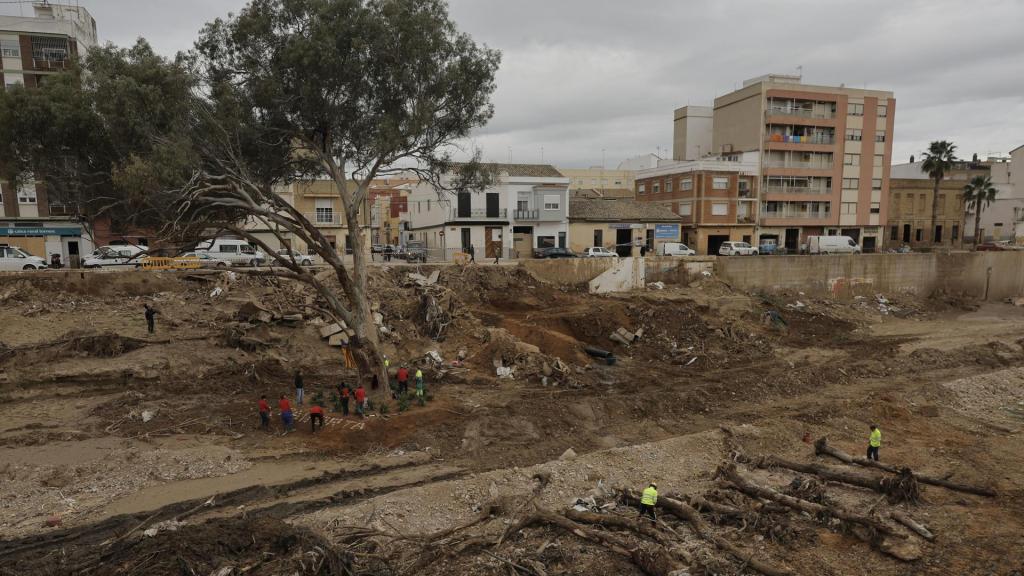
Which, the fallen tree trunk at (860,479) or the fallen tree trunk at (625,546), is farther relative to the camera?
the fallen tree trunk at (860,479)

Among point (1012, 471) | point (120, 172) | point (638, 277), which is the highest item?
point (120, 172)

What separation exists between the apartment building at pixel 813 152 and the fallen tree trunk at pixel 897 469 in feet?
150

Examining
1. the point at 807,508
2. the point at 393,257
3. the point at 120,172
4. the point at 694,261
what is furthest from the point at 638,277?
the point at 120,172

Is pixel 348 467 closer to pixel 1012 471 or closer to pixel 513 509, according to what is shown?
pixel 513 509

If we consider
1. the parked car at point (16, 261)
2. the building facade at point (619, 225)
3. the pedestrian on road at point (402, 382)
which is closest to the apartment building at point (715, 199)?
the building facade at point (619, 225)

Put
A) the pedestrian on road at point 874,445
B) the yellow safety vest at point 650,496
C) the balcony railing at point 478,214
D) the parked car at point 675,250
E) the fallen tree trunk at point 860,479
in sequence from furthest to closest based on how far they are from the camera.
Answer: the balcony railing at point 478,214 < the parked car at point 675,250 < the pedestrian on road at point 874,445 < the fallen tree trunk at point 860,479 < the yellow safety vest at point 650,496

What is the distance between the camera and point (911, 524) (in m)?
11.0

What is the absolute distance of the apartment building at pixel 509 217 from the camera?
47.3 m

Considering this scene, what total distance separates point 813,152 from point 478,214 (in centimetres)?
3502

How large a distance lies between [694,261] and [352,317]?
89.5 ft

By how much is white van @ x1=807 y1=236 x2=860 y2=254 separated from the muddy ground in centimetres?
1944

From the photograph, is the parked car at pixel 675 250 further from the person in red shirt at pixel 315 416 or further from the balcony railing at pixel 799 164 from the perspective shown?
the person in red shirt at pixel 315 416

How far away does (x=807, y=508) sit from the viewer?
11.4 metres

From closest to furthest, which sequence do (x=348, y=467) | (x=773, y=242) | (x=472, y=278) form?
(x=348, y=467), (x=472, y=278), (x=773, y=242)
